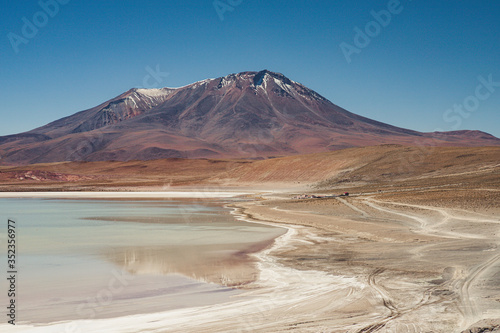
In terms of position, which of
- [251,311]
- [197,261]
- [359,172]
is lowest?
[251,311]

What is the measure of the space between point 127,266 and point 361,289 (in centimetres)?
611

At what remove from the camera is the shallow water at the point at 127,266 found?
8.48 m

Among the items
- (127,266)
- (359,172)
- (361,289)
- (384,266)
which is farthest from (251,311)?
(359,172)

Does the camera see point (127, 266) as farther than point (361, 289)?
Yes

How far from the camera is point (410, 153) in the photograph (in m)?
58.2

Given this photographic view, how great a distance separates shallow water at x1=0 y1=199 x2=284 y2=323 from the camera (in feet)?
27.8

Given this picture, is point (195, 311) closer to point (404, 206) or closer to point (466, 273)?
point (466, 273)

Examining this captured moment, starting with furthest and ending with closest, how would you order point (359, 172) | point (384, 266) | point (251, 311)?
1. point (359, 172)
2. point (384, 266)
3. point (251, 311)

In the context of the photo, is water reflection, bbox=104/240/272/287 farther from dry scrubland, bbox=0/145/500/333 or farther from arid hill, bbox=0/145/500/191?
arid hill, bbox=0/145/500/191

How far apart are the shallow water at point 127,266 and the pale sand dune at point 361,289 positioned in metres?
0.64

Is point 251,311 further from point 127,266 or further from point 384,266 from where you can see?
point 127,266

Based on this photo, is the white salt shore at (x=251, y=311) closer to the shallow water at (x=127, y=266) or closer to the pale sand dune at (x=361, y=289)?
the pale sand dune at (x=361, y=289)

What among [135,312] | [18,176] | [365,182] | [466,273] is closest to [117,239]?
[135,312]

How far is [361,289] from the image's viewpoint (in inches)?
358
